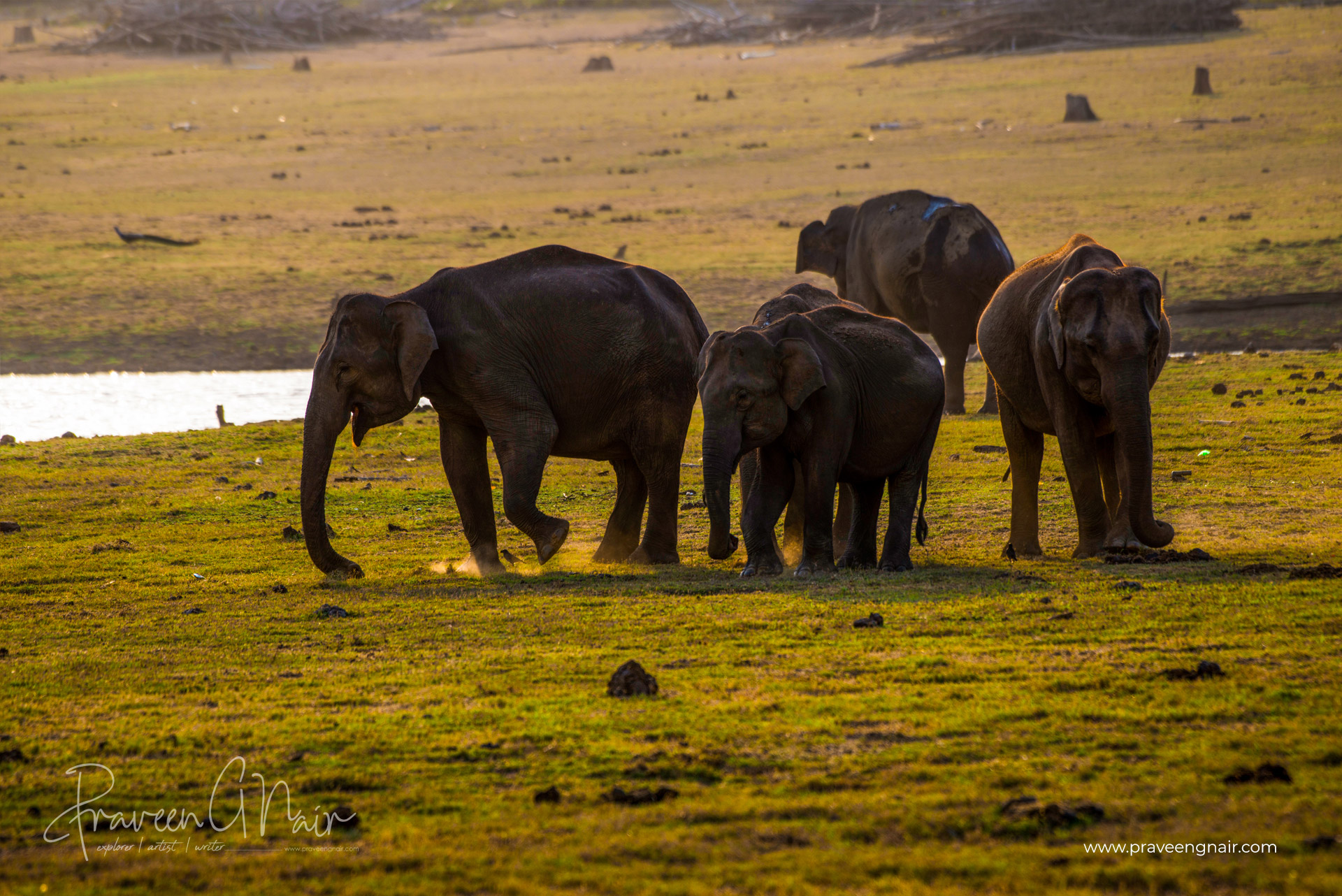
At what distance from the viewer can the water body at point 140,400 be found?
20.7 metres

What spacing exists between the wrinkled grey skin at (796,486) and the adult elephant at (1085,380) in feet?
4.01

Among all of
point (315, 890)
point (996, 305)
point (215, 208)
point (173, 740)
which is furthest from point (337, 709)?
point (215, 208)

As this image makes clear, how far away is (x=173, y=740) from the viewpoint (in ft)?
20.0

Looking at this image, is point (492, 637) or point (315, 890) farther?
point (492, 637)

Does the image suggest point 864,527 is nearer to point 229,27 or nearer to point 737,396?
point 737,396

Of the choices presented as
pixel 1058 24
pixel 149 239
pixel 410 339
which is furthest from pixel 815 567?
pixel 1058 24

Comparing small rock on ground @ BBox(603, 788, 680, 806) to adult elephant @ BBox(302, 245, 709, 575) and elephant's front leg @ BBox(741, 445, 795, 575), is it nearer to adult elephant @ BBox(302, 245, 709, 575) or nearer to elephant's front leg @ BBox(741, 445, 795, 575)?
elephant's front leg @ BBox(741, 445, 795, 575)

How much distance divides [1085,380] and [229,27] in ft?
204

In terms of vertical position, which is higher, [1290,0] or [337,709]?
[1290,0]

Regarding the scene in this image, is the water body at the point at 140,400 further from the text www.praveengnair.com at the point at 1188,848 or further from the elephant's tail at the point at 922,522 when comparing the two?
the text www.praveengnair.com at the point at 1188,848

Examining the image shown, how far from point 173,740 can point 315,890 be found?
178 cm

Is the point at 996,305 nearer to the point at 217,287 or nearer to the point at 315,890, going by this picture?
the point at 315,890

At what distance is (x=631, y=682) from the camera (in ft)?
21.7

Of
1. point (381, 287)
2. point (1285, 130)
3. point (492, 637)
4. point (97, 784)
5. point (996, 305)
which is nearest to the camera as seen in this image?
point (97, 784)
